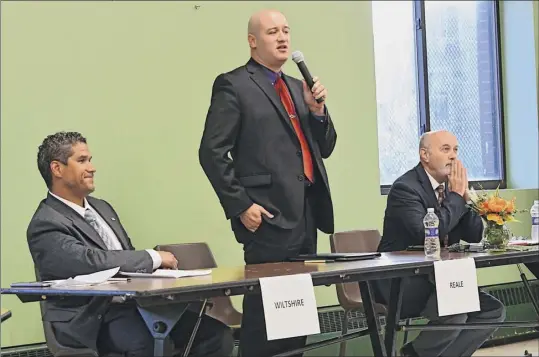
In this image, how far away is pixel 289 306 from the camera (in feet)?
7.63

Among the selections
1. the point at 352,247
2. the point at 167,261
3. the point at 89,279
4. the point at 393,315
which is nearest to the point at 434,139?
the point at 352,247

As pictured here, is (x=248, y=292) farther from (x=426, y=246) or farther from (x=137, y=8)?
(x=137, y=8)

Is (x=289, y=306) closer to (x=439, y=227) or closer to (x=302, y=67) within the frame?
(x=302, y=67)

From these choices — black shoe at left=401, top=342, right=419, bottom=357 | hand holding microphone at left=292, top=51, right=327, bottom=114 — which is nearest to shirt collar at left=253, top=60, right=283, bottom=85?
hand holding microphone at left=292, top=51, right=327, bottom=114

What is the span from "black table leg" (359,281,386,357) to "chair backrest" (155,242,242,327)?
3.10ft

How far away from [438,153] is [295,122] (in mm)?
898

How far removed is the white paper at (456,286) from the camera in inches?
109

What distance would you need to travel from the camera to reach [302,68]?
295 centimetres

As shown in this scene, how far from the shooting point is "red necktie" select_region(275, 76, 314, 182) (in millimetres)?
3145

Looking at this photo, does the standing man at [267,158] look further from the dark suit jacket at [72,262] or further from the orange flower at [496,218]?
the orange flower at [496,218]

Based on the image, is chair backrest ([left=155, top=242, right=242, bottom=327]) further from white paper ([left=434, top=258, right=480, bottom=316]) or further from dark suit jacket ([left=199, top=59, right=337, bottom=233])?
white paper ([left=434, top=258, right=480, bottom=316])

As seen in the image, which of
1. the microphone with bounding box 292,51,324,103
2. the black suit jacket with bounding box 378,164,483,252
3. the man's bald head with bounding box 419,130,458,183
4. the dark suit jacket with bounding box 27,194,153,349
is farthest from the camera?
the man's bald head with bounding box 419,130,458,183

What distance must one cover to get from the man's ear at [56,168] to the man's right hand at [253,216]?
667 millimetres

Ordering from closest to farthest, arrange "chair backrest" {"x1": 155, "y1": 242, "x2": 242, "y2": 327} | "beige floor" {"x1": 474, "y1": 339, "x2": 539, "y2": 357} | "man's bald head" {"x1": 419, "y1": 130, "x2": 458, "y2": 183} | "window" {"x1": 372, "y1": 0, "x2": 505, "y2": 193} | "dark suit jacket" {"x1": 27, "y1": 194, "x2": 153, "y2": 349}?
"dark suit jacket" {"x1": 27, "y1": 194, "x2": 153, "y2": 349}, "man's bald head" {"x1": 419, "y1": 130, "x2": 458, "y2": 183}, "chair backrest" {"x1": 155, "y1": 242, "x2": 242, "y2": 327}, "beige floor" {"x1": 474, "y1": 339, "x2": 539, "y2": 357}, "window" {"x1": 372, "y1": 0, "x2": 505, "y2": 193}
